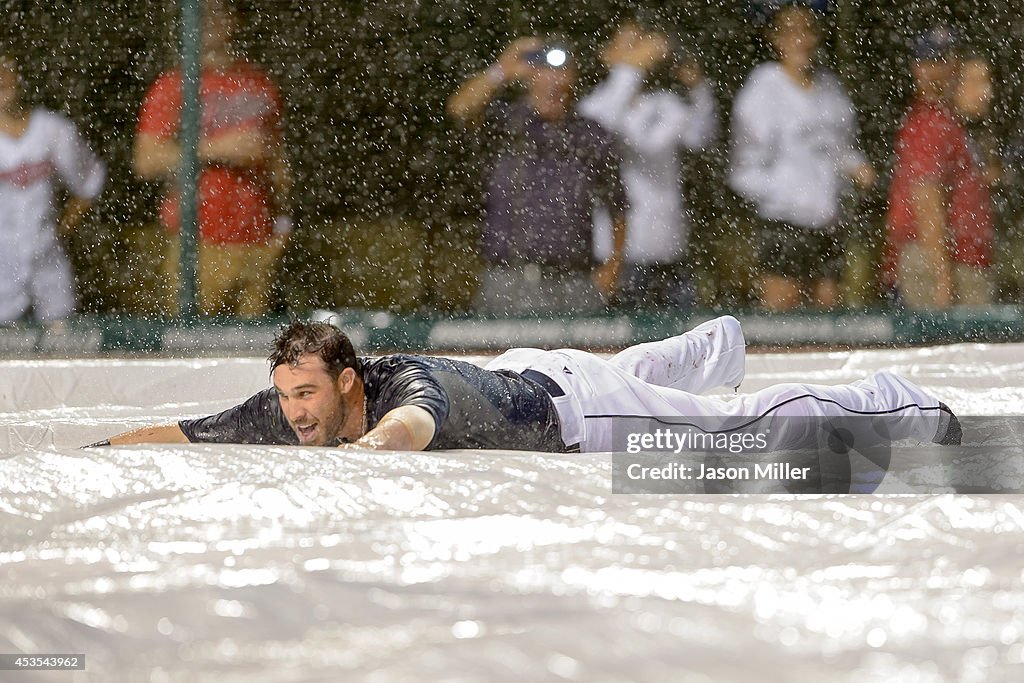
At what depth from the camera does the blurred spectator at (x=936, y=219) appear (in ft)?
6.34

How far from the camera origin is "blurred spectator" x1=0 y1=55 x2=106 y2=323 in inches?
75.2

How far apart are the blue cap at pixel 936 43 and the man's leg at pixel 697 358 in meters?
1.33

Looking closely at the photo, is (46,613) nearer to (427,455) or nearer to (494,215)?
(427,455)

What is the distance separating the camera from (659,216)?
75.2 inches

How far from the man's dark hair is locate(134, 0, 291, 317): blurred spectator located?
1108 millimetres

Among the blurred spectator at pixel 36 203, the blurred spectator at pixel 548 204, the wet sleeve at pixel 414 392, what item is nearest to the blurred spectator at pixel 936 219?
the blurred spectator at pixel 548 204

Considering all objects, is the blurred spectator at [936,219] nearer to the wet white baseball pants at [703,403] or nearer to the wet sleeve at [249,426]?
the wet white baseball pants at [703,403]

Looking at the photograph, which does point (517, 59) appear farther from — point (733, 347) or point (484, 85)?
point (733, 347)

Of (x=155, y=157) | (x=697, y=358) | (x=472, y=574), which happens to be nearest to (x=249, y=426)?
(x=472, y=574)

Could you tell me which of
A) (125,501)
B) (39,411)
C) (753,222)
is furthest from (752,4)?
(125,501)

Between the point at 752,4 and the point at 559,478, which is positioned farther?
the point at 752,4

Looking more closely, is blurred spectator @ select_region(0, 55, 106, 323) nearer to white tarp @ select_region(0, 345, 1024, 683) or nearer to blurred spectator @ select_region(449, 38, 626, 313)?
blurred spectator @ select_region(449, 38, 626, 313)

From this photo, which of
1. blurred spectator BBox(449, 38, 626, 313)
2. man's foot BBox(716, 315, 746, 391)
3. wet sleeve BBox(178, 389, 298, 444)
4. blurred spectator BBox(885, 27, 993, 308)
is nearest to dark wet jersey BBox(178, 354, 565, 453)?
wet sleeve BBox(178, 389, 298, 444)

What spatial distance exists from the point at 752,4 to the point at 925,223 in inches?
23.9
